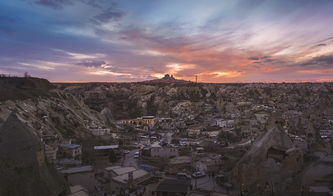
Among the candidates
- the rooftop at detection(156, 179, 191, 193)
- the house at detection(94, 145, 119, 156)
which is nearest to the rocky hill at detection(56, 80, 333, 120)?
the house at detection(94, 145, 119, 156)

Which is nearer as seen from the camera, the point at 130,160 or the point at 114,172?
the point at 114,172

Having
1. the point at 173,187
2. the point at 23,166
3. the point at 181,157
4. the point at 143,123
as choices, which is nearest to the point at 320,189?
the point at 173,187

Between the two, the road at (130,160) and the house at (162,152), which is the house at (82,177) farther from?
the house at (162,152)

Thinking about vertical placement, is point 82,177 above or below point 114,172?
above

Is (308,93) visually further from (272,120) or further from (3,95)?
(3,95)

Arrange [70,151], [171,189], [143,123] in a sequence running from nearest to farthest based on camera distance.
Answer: [171,189] → [70,151] → [143,123]

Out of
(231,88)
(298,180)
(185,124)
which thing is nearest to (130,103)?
(185,124)

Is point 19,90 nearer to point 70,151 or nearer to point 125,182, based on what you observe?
point 70,151

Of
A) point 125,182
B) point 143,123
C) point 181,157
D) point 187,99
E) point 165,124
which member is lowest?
point 143,123

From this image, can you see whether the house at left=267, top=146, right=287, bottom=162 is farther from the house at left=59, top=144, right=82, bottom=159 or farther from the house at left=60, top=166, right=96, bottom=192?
the house at left=59, top=144, right=82, bottom=159
